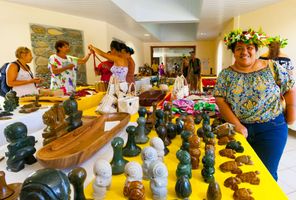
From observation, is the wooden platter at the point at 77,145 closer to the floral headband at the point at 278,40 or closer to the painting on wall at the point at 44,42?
the floral headband at the point at 278,40

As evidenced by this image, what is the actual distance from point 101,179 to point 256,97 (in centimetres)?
96

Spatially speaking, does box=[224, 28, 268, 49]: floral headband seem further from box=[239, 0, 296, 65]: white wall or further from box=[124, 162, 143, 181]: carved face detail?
box=[239, 0, 296, 65]: white wall

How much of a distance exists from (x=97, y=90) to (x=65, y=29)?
209cm

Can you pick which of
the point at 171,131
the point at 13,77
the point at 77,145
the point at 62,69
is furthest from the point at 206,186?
the point at 62,69

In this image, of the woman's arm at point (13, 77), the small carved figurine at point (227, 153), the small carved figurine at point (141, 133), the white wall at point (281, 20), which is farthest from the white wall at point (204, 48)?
the small carved figurine at point (227, 153)

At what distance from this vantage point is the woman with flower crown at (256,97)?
1210 mm

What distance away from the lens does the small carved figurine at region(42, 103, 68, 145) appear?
0.92 metres

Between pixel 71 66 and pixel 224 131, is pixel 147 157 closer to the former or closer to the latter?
pixel 224 131


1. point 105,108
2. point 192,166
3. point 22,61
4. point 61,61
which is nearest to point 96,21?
point 61,61

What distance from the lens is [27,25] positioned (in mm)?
3293

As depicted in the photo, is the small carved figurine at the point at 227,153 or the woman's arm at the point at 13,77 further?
the woman's arm at the point at 13,77

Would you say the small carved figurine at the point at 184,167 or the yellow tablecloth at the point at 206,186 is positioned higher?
the small carved figurine at the point at 184,167

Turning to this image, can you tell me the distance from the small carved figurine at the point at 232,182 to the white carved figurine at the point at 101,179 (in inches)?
13.7

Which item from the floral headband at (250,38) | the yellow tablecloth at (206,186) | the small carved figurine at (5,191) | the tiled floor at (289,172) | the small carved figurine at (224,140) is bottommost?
the tiled floor at (289,172)
